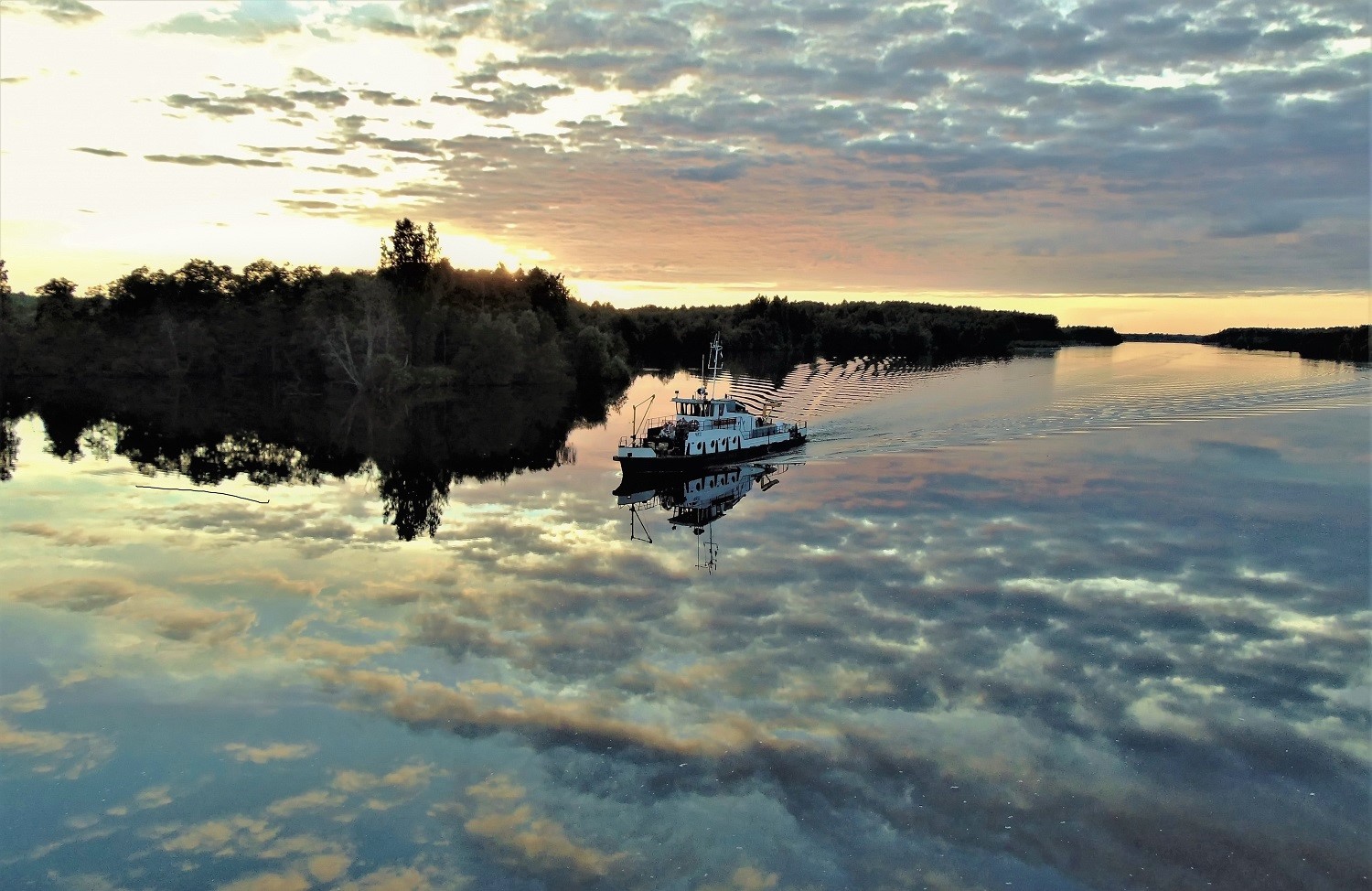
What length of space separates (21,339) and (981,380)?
141 metres

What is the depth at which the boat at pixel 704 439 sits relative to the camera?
57094 millimetres

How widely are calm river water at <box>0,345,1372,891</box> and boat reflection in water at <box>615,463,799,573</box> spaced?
1.55 feet

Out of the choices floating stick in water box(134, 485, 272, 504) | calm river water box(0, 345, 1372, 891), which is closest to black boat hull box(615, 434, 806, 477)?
calm river water box(0, 345, 1372, 891)

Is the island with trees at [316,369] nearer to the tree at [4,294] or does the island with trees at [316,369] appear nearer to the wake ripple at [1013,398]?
the tree at [4,294]

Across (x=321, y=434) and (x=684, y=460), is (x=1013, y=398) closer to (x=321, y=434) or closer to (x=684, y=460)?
(x=684, y=460)

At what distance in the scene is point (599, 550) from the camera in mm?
38438

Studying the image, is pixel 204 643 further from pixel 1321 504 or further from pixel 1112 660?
pixel 1321 504

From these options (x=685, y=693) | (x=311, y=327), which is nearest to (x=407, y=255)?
(x=311, y=327)

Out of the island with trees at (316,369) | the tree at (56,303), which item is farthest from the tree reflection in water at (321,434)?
the tree at (56,303)

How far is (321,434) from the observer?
7544 cm

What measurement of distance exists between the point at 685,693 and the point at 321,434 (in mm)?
61007

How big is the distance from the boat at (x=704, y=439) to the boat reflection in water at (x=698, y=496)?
2.89ft

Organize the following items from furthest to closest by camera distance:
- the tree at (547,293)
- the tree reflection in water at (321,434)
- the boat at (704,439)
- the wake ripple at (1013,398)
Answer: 1. the tree at (547,293)
2. the wake ripple at (1013,398)
3. the boat at (704,439)
4. the tree reflection in water at (321,434)

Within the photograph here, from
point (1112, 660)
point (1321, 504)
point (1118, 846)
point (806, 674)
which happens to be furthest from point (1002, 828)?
point (1321, 504)
